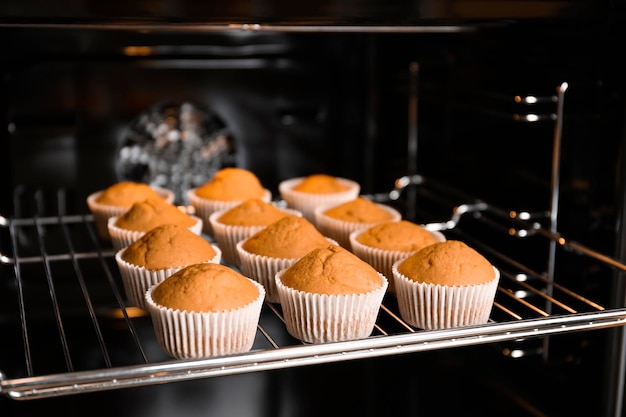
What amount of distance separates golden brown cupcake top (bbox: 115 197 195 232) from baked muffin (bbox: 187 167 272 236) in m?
0.11

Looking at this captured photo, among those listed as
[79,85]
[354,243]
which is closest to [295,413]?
[354,243]

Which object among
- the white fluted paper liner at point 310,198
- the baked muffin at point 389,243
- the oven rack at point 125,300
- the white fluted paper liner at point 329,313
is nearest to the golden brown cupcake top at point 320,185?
the white fluted paper liner at point 310,198

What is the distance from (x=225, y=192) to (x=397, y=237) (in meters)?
0.40

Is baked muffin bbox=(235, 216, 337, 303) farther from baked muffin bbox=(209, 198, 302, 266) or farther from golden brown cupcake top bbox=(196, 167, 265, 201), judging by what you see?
golden brown cupcake top bbox=(196, 167, 265, 201)

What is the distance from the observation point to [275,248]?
1.39 m

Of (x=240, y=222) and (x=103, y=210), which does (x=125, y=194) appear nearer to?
(x=103, y=210)

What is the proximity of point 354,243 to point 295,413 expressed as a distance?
0.35 meters

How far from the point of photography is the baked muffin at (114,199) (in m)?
1.60

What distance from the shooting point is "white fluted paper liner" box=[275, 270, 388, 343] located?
1.19 meters

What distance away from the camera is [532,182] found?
1.46 meters

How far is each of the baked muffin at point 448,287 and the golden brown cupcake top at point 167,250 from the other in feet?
1.09

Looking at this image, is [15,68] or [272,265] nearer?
[272,265]

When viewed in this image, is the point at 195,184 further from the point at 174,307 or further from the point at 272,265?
the point at 174,307

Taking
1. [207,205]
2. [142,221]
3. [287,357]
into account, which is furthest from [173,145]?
[287,357]
